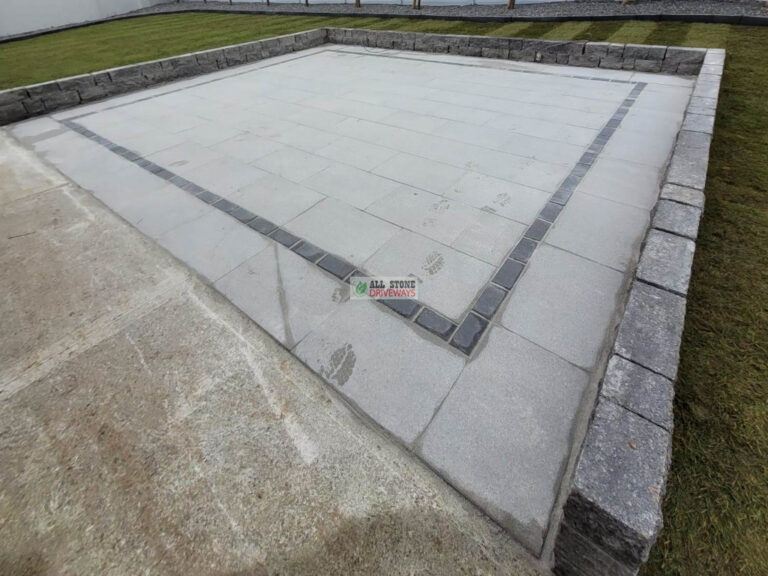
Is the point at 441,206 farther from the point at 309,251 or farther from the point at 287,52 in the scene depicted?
the point at 287,52

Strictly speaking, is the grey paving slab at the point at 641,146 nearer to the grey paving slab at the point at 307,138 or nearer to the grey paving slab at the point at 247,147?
the grey paving slab at the point at 307,138

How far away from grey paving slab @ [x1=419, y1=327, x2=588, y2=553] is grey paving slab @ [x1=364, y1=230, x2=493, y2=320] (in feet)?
1.67

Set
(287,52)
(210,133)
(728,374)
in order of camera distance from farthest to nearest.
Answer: (287,52), (210,133), (728,374)

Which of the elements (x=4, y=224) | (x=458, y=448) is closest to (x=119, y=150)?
(x=4, y=224)

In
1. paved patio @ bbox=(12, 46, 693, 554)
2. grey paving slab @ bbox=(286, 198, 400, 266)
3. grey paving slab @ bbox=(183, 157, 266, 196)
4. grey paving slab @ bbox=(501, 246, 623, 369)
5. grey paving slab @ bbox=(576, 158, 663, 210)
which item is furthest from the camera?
grey paving slab @ bbox=(183, 157, 266, 196)

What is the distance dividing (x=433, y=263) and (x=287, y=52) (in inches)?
442

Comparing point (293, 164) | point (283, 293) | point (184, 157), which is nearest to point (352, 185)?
point (293, 164)

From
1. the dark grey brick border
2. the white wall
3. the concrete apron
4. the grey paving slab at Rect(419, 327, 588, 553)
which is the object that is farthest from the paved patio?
the white wall

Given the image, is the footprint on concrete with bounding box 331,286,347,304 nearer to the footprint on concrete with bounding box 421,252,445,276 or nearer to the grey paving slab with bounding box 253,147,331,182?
the footprint on concrete with bounding box 421,252,445,276

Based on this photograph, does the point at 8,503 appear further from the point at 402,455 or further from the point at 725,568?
the point at 725,568

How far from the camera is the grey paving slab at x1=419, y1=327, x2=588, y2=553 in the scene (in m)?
1.89

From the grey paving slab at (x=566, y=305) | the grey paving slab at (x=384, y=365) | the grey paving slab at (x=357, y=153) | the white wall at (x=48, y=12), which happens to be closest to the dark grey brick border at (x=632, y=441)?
the grey paving slab at (x=566, y=305)

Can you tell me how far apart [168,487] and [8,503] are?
0.84 m

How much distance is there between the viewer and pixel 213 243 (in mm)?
3781
